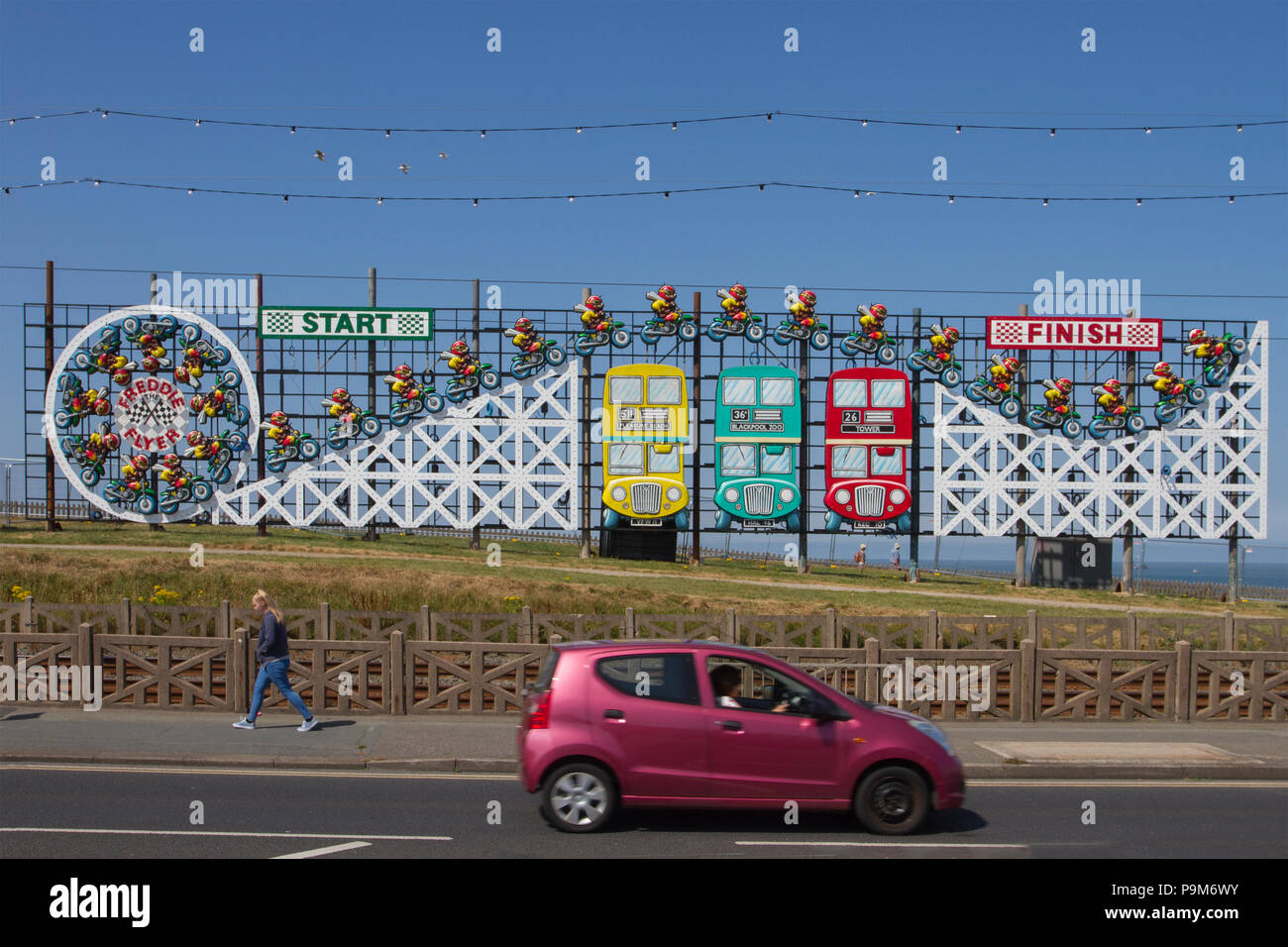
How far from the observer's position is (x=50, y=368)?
35688 millimetres

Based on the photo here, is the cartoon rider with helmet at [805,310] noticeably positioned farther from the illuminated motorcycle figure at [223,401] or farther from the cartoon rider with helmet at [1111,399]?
the illuminated motorcycle figure at [223,401]

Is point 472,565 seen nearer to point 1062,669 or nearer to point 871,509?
point 871,509

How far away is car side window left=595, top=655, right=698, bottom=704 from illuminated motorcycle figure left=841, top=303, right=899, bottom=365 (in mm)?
26970

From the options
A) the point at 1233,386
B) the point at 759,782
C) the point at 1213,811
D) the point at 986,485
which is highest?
the point at 1233,386

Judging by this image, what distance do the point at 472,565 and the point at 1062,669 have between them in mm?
19080

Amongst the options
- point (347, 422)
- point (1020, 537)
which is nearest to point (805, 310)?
point (1020, 537)

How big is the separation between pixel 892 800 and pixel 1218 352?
104 feet

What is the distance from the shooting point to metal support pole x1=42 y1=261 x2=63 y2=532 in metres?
35.6

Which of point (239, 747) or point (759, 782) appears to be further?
point (239, 747)

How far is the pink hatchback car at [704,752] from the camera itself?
9.71 m
